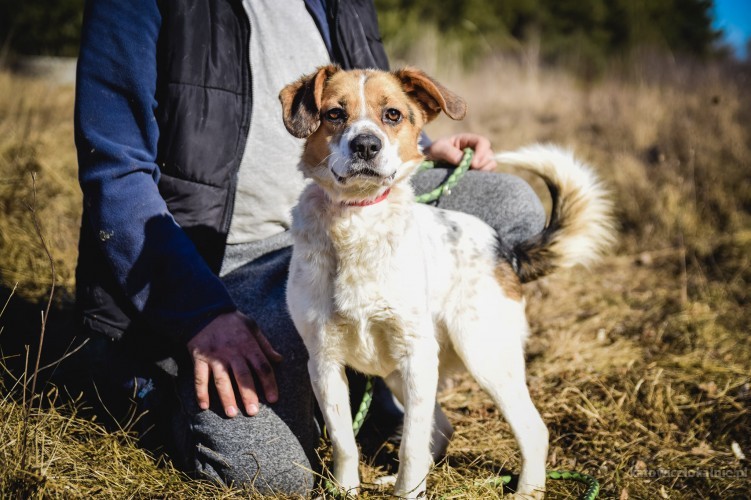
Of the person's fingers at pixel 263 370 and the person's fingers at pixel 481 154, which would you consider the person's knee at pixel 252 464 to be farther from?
the person's fingers at pixel 481 154

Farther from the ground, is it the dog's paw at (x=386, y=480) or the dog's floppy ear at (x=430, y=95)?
the dog's floppy ear at (x=430, y=95)

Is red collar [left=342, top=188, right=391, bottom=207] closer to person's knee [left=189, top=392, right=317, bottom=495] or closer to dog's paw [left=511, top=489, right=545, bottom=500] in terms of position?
person's knee [left=189, top=392, right=317, bottom=495]

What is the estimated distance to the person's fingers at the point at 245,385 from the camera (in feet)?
6.75

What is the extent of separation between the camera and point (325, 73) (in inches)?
84.9

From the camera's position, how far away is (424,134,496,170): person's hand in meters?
2.78

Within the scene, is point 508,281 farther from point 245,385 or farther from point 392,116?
point 245,385

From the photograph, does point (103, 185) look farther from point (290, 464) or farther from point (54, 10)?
point (54, 10)

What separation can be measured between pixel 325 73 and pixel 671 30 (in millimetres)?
18460

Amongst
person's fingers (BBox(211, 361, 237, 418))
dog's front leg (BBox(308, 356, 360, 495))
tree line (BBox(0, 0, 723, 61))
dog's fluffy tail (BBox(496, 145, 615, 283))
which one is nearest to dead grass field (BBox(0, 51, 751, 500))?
dog's front leg (BBox(308, 356, 360, 495))

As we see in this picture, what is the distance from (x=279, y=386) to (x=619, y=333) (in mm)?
2308

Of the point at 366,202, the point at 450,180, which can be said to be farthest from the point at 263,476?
the point at 450,180

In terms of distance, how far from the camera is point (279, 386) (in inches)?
88.7

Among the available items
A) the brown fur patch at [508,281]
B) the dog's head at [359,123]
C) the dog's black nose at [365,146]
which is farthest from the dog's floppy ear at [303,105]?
the brown fur patch at [508,281]

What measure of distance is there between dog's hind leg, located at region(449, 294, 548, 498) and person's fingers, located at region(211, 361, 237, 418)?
0.87 m
